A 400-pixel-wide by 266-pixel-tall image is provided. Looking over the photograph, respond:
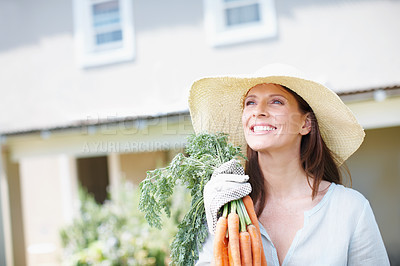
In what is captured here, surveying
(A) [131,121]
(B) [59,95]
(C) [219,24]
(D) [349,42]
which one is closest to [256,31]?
(C) [219,24]

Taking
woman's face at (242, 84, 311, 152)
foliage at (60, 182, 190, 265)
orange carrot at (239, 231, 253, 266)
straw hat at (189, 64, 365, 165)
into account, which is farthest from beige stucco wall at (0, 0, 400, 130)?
orange carrot at (239, 231, 253, 266)

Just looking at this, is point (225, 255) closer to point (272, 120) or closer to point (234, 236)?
point (234, 236)

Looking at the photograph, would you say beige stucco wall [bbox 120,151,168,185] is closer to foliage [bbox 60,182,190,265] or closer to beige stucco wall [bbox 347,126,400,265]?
foliage [bbox 60,182,190,265]

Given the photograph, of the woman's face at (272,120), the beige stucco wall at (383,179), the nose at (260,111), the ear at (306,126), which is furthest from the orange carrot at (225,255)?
the beige stucco wall at (383,179)

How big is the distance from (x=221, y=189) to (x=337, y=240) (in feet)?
1.89

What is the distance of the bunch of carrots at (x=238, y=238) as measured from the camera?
1.83 metres

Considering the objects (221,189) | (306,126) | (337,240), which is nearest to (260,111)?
(306,126)

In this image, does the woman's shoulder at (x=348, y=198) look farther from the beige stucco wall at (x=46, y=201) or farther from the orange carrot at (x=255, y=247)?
the beige stucco wall at (x=46, y=201)

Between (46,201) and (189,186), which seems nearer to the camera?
(189,186)

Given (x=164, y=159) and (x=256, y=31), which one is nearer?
(x=256, y=31)

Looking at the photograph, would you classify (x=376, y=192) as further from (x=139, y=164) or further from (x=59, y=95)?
(x=59, y=95)

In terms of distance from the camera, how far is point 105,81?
7348 mm

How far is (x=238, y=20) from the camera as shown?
6715 millimetres

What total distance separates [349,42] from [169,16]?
2.83m
